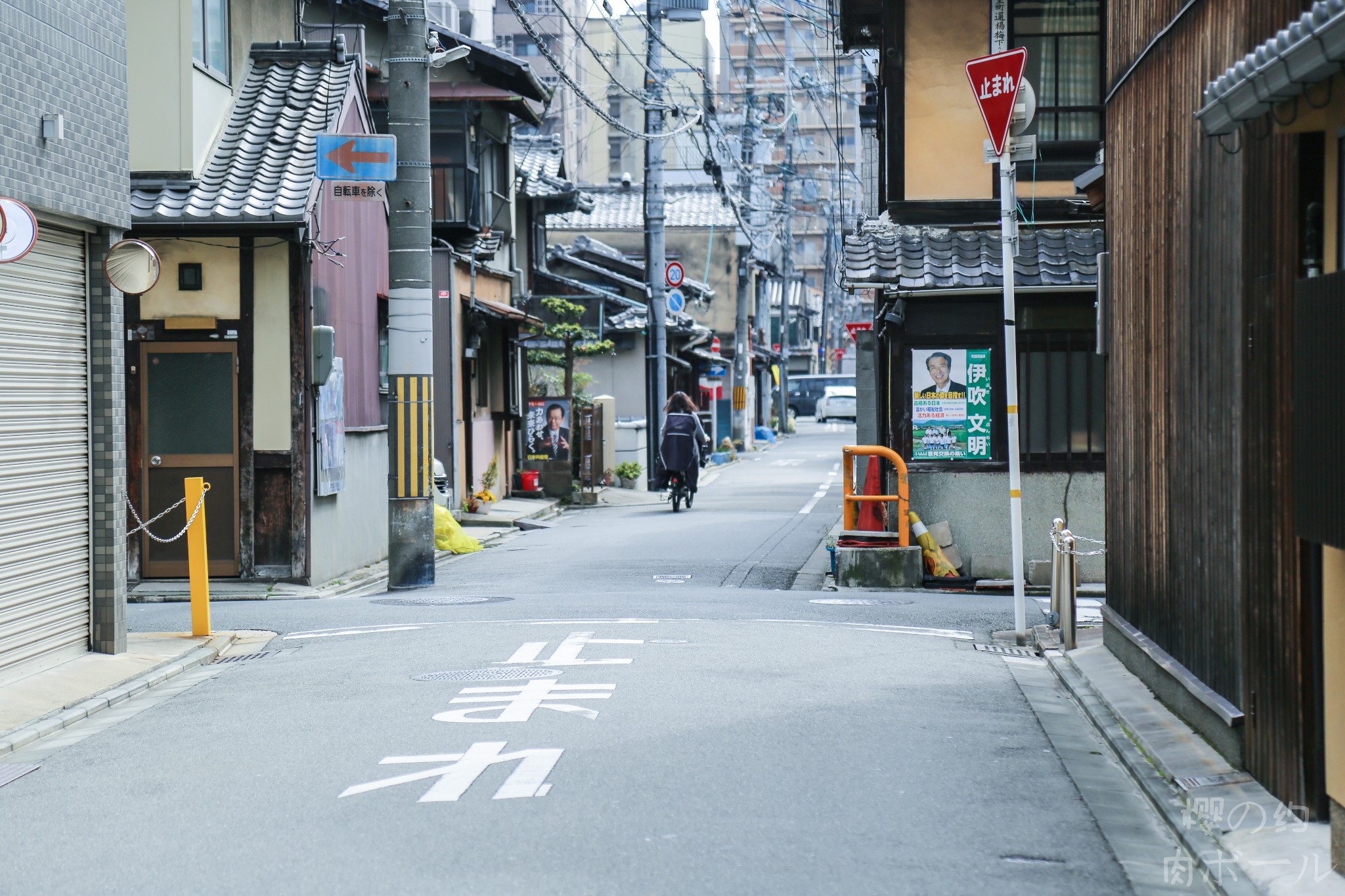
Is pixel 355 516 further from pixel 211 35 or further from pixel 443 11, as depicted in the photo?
pixel 443 11

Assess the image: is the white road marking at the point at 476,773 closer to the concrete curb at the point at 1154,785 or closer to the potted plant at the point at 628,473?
the concrete curb at the point at 1154,785

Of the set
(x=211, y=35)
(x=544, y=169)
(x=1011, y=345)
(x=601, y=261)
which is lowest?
(x=1011, y=345)

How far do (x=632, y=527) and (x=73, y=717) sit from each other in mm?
15236

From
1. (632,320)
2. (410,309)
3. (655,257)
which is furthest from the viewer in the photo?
(632,320)

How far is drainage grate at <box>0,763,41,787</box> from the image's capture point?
23.4 feet

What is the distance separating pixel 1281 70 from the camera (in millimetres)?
4836

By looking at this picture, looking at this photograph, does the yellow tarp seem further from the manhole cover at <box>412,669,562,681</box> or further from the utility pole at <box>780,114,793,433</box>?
the utility pole at <box>780,114,793,433</box>

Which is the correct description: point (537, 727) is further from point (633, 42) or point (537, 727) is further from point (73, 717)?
point (633, 42)

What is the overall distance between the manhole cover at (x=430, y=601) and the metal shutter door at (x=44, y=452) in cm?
388

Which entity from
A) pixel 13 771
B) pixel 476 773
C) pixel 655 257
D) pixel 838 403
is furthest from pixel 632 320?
pixel 838 403

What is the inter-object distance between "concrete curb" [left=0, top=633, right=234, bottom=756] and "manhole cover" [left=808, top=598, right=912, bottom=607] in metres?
5.79

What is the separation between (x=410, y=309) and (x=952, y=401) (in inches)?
247

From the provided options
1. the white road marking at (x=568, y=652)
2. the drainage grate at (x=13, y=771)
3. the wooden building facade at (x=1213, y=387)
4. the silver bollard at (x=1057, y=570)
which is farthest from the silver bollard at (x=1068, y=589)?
the drainage grate at (x=13, y=771)

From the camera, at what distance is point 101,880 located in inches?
208
